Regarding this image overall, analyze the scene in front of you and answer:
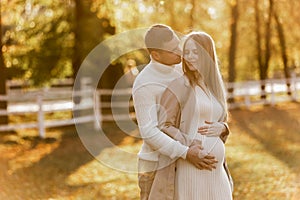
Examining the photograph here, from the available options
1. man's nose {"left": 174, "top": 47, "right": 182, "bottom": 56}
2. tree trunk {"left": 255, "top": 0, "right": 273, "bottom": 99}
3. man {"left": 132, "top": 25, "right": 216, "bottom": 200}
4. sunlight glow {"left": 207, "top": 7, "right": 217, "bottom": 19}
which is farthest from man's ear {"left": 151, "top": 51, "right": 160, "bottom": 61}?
sunlight glow {"left": 207, "top": 7, "right": 217, "bottom": 19}

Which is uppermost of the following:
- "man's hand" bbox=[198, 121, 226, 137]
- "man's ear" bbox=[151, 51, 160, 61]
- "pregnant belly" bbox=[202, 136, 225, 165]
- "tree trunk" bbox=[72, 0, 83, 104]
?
"man's ear" bbox=[151, 51, 160, 61]

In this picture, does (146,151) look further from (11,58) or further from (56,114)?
(56,114)

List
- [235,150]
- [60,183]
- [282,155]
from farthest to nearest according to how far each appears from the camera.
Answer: [235,150] → [282,155] → [60,183]

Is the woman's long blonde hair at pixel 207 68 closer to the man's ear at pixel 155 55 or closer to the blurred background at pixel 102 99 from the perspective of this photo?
the man's ear at pixel 155 55

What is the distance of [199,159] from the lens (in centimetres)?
380

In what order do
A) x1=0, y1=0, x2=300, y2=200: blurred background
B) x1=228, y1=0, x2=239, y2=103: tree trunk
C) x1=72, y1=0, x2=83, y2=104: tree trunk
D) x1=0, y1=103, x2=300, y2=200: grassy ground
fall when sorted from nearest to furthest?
1. x1=0, y1=103, x2=300, y2=200: grassy ground
2. x1=0, y1=0, x2=300, y2=200: blurred background
3. x1=72, y1=0, x2=83, y2=104: tree trunk
4. x1=228, y1=0, x2=239, y2=103: tree trunk

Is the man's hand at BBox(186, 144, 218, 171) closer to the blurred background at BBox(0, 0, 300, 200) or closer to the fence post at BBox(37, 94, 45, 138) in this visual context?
the blurred background at BBox(0, 0, 300, 200)

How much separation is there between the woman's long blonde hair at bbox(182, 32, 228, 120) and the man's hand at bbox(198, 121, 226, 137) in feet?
0.37

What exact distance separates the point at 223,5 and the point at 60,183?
25312mm

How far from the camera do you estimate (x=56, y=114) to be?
2714 cm

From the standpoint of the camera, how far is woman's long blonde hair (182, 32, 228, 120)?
375 centimetres

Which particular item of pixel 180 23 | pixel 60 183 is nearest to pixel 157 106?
pixel 60 183

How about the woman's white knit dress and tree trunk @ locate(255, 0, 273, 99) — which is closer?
the woman's white knit dress

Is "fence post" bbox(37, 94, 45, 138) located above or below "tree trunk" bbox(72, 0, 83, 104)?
below
